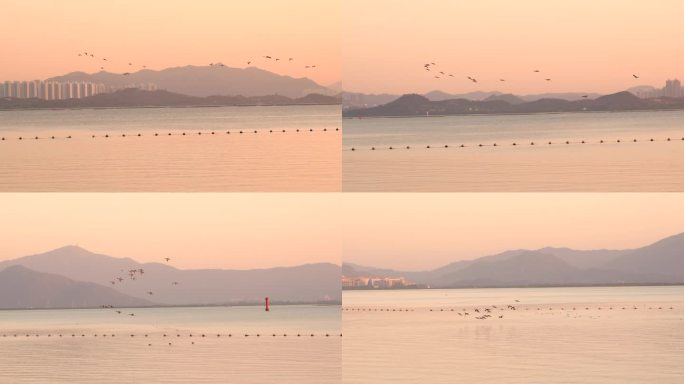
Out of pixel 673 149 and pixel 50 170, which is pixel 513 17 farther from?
pixel 50 170

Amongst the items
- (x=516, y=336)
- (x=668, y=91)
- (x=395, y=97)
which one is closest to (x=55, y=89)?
(x=395, y=97)

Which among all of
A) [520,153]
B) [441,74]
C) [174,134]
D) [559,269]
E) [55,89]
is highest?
[441,74]

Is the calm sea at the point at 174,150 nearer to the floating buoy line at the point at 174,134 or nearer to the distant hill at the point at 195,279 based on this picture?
the floating buoy line at the point at 174,134

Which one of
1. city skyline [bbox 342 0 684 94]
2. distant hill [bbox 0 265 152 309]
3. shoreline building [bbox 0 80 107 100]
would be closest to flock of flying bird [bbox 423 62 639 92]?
city skyline [bbox 342 0 684 94]

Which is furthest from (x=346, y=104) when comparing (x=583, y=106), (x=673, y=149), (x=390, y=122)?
(x=673, y=149)

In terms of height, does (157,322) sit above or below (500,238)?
below

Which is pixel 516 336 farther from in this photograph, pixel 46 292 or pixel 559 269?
pixel 46 292
